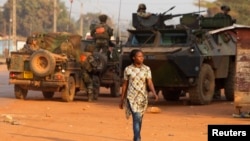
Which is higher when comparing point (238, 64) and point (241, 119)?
point (238, 64)

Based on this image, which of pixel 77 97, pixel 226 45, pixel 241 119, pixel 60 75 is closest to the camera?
pixel 241 119

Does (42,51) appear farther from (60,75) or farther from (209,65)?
(209,65)

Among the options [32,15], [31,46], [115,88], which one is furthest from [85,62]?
[32,15]

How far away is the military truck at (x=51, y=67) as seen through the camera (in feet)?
60.7

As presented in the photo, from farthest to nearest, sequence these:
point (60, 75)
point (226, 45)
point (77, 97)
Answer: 1. point (77, 97)
2. point (226, 45)
3. point (60, 75)

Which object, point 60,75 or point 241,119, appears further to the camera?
point 60,75

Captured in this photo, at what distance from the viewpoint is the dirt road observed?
1162cm

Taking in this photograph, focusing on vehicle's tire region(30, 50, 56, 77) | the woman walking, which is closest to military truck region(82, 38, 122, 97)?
vehicle's tire region(30, 50, 56, 77)

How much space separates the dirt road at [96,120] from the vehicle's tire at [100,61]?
100 cm

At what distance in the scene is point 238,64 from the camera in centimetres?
1509

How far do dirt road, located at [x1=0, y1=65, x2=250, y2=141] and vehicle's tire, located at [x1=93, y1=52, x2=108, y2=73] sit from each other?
39.4 inches

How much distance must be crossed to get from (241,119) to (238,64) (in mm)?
1293

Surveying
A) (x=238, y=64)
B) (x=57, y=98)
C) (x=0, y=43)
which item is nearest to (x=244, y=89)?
(x=238, y=64)

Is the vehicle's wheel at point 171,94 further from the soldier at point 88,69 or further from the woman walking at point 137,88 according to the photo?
the woman walking at point 137,88
